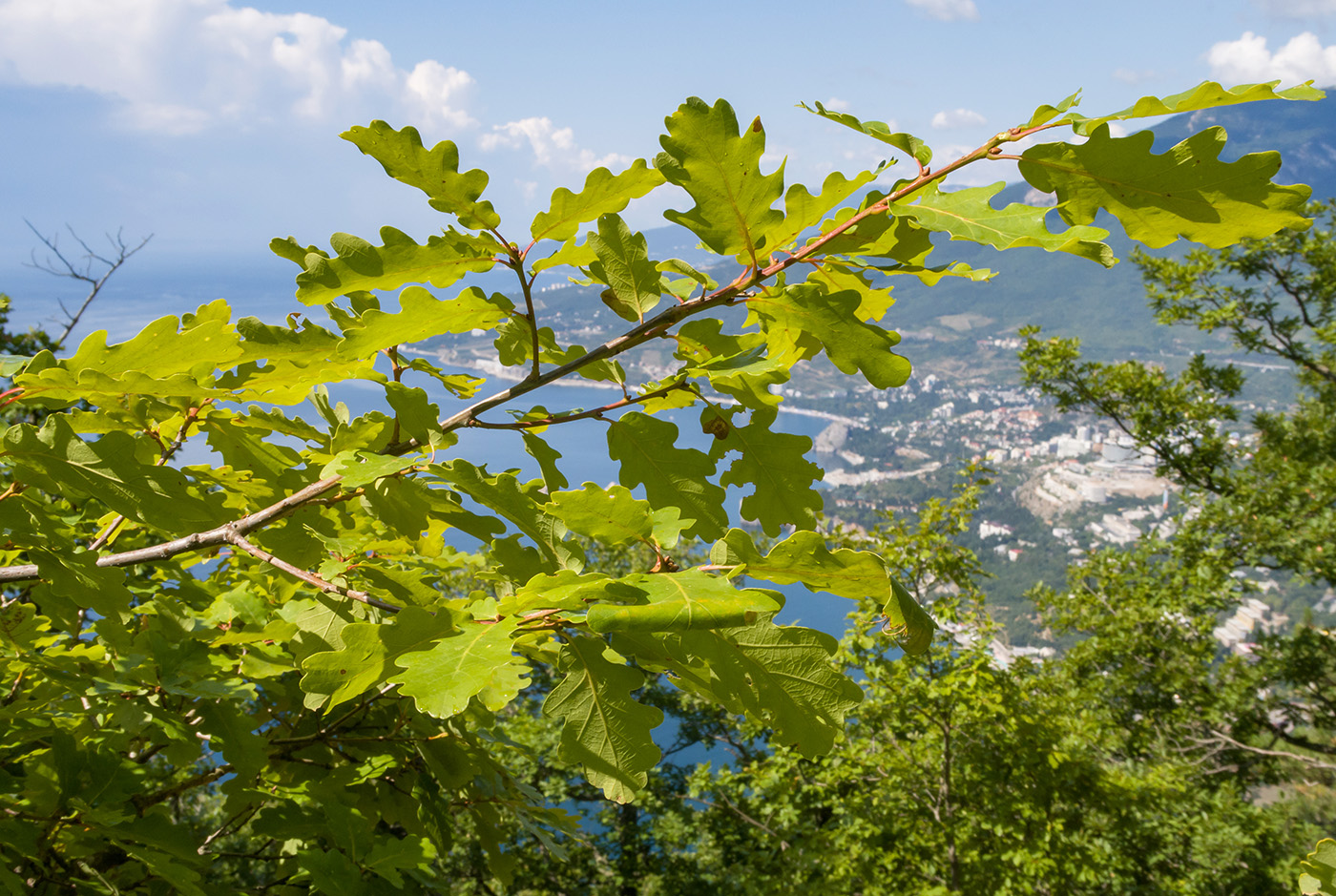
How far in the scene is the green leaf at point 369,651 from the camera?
911 millimetres

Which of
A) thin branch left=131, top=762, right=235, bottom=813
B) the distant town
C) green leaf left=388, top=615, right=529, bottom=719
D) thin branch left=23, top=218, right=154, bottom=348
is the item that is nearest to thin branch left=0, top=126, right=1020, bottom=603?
green leaf left=388, top=615, right=529, bottom=719

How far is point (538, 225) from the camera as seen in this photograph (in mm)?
1268

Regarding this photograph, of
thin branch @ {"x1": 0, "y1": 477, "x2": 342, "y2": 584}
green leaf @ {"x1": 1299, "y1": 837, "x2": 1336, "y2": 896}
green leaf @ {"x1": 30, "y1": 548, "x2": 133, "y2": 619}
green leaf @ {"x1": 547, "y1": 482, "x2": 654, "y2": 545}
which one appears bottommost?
green leaf @ {"x1": 1299, "y1": 837, "x2": 1336, "y2": 896}

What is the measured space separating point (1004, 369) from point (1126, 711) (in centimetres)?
8382

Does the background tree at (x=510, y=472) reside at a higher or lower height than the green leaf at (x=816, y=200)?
lower

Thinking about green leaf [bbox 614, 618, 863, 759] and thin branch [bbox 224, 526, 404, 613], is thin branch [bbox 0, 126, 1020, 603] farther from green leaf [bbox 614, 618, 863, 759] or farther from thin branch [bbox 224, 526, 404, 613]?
green leaf [bbox 614, 618, 863, 759]

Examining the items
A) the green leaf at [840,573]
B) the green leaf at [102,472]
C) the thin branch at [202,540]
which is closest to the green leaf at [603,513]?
the green leaf at [840,573]

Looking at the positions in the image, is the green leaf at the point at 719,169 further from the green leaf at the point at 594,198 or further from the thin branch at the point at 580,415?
the thin branch at the point at 580,415

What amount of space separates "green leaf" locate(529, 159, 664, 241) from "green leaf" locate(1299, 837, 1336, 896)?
1525mm

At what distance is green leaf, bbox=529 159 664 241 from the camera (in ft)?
3.99

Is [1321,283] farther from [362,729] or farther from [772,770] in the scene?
[362,729]

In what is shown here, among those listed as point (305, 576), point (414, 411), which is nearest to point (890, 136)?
point (414, 411)

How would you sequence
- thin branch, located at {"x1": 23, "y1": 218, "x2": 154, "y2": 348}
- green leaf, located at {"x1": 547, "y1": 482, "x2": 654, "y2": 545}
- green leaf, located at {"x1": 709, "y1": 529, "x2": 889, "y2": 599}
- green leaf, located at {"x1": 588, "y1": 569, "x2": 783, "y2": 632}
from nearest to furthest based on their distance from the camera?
green leaf, located at {"x1": 588, "y1": 569, "x2": 783, "y2": 632}, green leaf, located at {"x1": 709, "y1": 529, "x2": 889, "y2": 599}, green leaf, located at {"x1": 547, "y1": 482, "x2": 654, "y2": 545}, thin branch, located at {"x1": 23, "y1": 218, "x2": 154, "y2": 348}

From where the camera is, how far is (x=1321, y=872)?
1.20 meters
